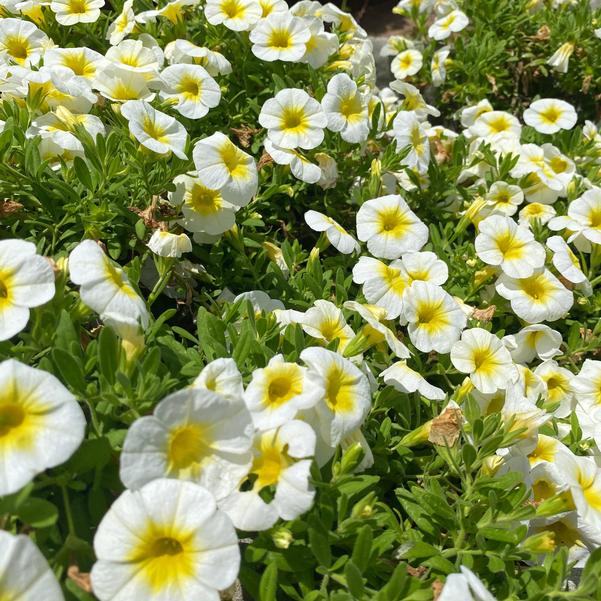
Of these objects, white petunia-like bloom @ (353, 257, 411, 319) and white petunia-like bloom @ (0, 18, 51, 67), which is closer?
→ white petunia-like bloom @ (353, 257, 411, 319)

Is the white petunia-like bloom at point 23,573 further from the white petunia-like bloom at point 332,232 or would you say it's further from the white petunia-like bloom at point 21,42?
the white petunia-like bloom at point 21,42

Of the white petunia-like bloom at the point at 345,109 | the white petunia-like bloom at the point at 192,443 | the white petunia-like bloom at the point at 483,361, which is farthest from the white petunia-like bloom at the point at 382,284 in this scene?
the white petunia-like bloom at the point at 192,443

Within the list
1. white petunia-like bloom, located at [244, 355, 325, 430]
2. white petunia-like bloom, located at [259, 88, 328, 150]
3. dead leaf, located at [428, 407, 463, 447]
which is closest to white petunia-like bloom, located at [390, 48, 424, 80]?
white petunia-like bloom, located at [259, 88, 328, 150]

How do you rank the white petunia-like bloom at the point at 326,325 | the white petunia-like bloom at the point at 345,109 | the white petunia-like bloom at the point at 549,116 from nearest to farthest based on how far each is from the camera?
the white petunia-like bloom at the point at 326,325 < the white petunia-like bloom at the point at 345,109 < the white petunia-like bloom at the point at 549,116

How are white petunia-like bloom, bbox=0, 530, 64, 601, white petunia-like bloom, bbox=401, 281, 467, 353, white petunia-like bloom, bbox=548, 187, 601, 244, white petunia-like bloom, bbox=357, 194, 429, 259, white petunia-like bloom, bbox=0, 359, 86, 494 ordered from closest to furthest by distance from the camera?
white petunia-like bloom, bbox=0, 530, 64, 601 → white petunia-like bloom, bbox=0, 359, 86, 494 → white petunia-like bloom, bbox=401, 281, 467, 353 → white petunia-like bloom, bbox=357, 194, 429, 259 → white petunia-like bloom, bbox=548, 187, 601, 244

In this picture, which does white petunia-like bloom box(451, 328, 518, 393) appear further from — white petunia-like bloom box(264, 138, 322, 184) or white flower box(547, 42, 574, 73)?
white flower box(547, 42, 574, 73)

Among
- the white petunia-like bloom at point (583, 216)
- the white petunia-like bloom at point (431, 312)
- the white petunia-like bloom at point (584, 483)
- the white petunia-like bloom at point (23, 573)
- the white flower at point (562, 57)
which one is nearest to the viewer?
the white petunia-like bloom at point (23, 573)

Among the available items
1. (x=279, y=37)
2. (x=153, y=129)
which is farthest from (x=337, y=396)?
(x=279, y=37)

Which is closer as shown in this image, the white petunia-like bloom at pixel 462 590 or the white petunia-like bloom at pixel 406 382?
the white petunia-like bloom at pixel 462 590
